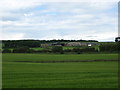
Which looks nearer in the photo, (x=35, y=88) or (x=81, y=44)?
(x=35, y=88)

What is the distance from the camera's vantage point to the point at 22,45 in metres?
83.4

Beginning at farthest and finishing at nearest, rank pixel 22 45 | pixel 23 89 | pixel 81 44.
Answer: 1. pixel 81 44
2. pixel 22 45
3. pixel 23 89

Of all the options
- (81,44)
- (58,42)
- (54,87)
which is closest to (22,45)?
(58,42)

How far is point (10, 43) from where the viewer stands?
3282 inches

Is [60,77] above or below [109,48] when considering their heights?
below

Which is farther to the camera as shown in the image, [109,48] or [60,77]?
[109,48]

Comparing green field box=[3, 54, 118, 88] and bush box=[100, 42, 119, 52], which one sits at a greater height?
bush box=[100, 42, 119, 52]

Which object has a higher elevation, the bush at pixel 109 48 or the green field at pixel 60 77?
the bush at pixel 109 48

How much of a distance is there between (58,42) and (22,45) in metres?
19.0

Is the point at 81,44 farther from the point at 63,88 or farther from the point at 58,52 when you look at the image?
the point at 63,88

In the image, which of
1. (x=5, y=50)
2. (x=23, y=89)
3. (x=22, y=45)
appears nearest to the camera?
(x=23, y=89)

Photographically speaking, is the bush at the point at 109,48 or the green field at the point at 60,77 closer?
the green field at the point at 60,77

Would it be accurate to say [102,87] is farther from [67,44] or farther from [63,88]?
[67,44]

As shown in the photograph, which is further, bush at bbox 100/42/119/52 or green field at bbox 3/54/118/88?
bush at bbox 100/42/119/52
